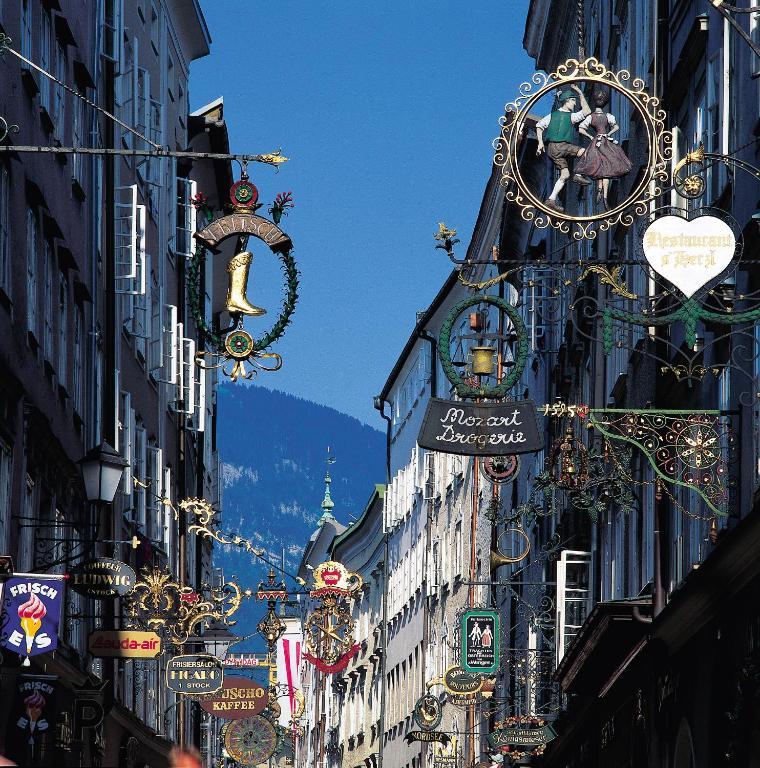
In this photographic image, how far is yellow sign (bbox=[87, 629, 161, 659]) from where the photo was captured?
28.8 meters

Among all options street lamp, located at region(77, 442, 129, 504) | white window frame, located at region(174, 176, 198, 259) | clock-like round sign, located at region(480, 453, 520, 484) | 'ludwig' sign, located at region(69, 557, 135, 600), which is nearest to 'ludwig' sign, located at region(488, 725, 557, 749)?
clock-like round sign, located at region(480, 453, 520, 484)

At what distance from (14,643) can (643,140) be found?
12.6 m

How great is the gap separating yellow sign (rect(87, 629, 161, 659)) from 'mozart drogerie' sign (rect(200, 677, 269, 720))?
911 cm

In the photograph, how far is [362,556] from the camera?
9181 cm

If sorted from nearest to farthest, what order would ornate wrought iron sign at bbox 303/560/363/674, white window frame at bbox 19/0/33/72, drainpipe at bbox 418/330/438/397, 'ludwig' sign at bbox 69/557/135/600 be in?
'ludwig' sign at bbox 69/557/135/600 → white window frame at bbox 19/0/33/72 → ornate wrought iron sign at bbox 303/560/363/674 → drainpipe at bbox 418/330/438/397

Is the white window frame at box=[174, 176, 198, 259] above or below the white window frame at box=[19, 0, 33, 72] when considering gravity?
above

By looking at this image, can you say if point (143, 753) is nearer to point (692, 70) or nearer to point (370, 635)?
point (692, 70)

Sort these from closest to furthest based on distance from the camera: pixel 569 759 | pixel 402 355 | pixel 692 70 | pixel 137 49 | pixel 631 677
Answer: pixel 692 70
pixel 631 677
pixel 569 759
pixel 137 49
pixel 402 355

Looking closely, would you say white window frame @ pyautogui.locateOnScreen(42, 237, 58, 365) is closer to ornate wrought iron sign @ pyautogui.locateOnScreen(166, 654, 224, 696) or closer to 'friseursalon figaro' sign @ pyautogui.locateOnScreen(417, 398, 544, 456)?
ornate wrought iron sign @ pyautogui.locateOnScreen(166, 654, 224, 696)

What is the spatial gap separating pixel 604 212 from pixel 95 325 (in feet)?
60.6

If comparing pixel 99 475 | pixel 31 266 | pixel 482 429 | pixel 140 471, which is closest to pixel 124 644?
pixel 99 475

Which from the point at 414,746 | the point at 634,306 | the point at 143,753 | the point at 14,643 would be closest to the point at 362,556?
the point at 414,746

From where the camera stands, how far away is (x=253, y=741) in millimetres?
48125

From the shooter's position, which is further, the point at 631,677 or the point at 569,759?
the point at 569,759
